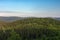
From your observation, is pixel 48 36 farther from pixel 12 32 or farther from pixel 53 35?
pixel 12 32

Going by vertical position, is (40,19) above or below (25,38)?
above

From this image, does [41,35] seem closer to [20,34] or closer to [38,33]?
[38,33]

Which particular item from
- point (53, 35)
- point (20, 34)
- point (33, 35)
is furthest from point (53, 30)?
point (20, 34)

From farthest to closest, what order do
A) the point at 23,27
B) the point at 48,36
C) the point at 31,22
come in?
the point at 31,22
the point at 23,27
the point at 48,36

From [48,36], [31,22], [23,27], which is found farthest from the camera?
Result: [31,22]

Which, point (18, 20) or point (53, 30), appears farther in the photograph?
point (18, 20)

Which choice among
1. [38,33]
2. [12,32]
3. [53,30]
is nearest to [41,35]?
[38,33]

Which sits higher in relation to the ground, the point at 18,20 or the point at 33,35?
the point at 18,20
